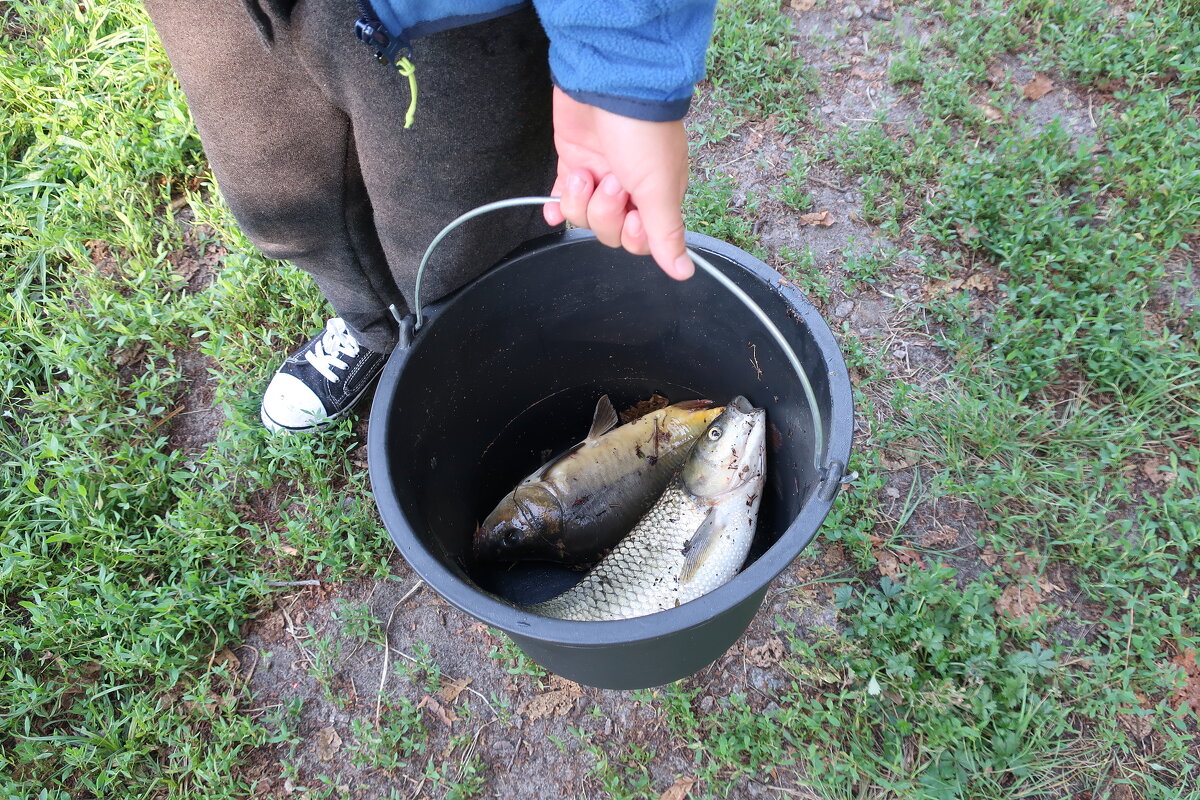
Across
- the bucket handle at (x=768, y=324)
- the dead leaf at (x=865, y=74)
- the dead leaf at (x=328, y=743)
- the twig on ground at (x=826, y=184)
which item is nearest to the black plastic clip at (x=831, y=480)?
the bucket handle at (x=768, y=324)

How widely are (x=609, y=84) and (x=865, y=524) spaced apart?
154 centimetres

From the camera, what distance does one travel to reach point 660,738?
1.87 m

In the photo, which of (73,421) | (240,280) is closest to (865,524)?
(240,280)

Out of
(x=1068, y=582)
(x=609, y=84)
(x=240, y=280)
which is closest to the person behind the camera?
(x=609, y=84)

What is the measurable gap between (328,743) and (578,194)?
158 centimetres

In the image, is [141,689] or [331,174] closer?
[331,174]

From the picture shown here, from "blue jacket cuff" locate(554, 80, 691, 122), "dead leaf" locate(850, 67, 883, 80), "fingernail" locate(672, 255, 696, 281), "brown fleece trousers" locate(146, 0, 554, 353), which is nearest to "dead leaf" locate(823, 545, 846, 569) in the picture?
"brown fleece trousers" locate(146, 0, 554, 353)

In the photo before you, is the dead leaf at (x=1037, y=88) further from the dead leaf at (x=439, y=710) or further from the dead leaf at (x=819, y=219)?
the dead leaf at (x=439, y=710)

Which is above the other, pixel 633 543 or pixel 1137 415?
pixel 633 543

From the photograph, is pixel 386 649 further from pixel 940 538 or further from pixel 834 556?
pixel 940 538

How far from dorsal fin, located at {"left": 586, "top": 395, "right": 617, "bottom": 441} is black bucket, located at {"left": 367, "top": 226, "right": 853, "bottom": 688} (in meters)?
0.08

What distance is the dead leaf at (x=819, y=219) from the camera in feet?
8.73

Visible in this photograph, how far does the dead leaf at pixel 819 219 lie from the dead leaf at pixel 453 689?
75.1 inches

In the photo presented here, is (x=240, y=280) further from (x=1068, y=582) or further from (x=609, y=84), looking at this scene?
(x=1068, y=582)
